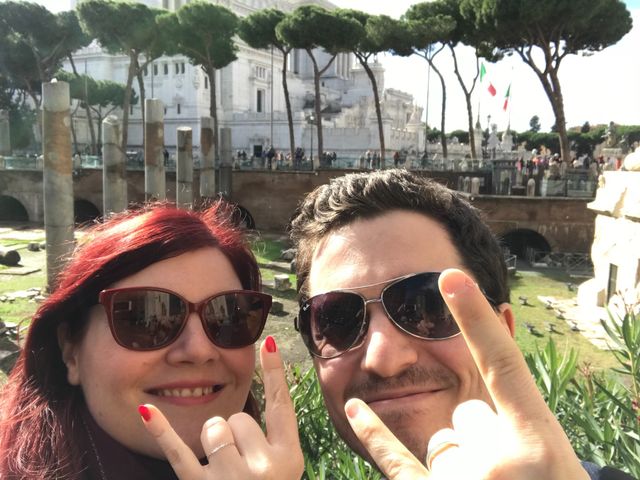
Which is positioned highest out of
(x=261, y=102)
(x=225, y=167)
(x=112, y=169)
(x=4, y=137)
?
(x=261, y=102)

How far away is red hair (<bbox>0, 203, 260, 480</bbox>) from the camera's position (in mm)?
1575

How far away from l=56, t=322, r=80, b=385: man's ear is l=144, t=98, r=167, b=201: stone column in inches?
475

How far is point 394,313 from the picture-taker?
148 cm

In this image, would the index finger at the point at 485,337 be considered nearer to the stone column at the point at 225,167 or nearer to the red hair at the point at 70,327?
the red hair at the point at 70,327

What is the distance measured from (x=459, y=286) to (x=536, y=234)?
20.4 m

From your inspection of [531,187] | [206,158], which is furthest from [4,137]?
[531,187]

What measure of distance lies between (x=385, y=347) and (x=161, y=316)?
65cm

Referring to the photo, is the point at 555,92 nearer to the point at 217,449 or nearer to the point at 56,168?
the point at 56,168

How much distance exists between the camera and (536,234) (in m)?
19.9

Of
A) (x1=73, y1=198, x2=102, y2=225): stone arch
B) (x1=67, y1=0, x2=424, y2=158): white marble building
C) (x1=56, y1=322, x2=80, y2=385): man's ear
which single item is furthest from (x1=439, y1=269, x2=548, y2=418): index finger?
(x1=67, y1=0, x2=424, y2=158): white marble building

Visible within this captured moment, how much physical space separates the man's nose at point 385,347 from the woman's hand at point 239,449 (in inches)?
12.0

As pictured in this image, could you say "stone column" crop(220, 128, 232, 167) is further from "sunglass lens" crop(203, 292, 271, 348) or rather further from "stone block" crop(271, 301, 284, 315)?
"sunglass lens" crop(203, 292, 271, 348)

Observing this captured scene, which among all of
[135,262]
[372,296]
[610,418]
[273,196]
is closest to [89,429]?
[135,262]

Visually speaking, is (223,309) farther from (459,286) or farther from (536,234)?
(536,234)
